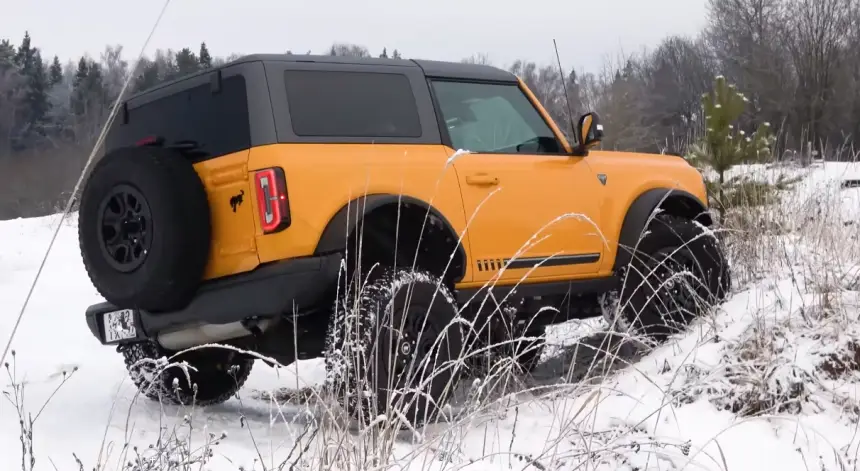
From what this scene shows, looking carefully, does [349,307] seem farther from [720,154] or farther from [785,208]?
[720,154]

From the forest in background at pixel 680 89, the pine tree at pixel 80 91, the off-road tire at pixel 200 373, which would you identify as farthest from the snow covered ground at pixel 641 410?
the pine tree at pixel 80 91

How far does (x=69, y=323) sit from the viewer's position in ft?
25.4

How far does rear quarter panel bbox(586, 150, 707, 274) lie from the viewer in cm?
495

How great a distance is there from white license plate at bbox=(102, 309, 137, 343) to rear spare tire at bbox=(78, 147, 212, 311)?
0.97 ft

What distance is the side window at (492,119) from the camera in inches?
177

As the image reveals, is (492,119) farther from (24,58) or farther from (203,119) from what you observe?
(24,58)

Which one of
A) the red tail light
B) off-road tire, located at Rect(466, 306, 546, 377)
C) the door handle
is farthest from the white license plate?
the door handle

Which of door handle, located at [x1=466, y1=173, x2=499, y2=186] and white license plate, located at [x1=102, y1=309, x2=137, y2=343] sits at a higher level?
door handle, located at [x1=466, y1=173, x2=499, y2=186]

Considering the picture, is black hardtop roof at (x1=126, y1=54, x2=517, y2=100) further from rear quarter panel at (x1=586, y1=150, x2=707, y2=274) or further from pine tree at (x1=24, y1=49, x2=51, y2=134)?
pine tree at (x1=24, y1=49, x2=51, y2=134)

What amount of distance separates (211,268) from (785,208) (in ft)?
15.8

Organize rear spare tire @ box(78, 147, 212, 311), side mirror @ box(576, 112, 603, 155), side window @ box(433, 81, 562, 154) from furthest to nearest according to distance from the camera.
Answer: side mirror @ box(576, 112, 603, 155) < side window @ box(433, 81, 562, 154) < rear spare tire @ box(78, 147, 212, 311)

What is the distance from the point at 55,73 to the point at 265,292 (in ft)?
186

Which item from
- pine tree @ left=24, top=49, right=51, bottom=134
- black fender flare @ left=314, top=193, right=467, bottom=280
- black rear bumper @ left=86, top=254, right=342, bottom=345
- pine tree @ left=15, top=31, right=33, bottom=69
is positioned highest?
pine tree @ left=15, top=31, right=33, bottom=69

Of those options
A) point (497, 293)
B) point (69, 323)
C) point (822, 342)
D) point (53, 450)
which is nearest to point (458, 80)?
point (497, 293)
